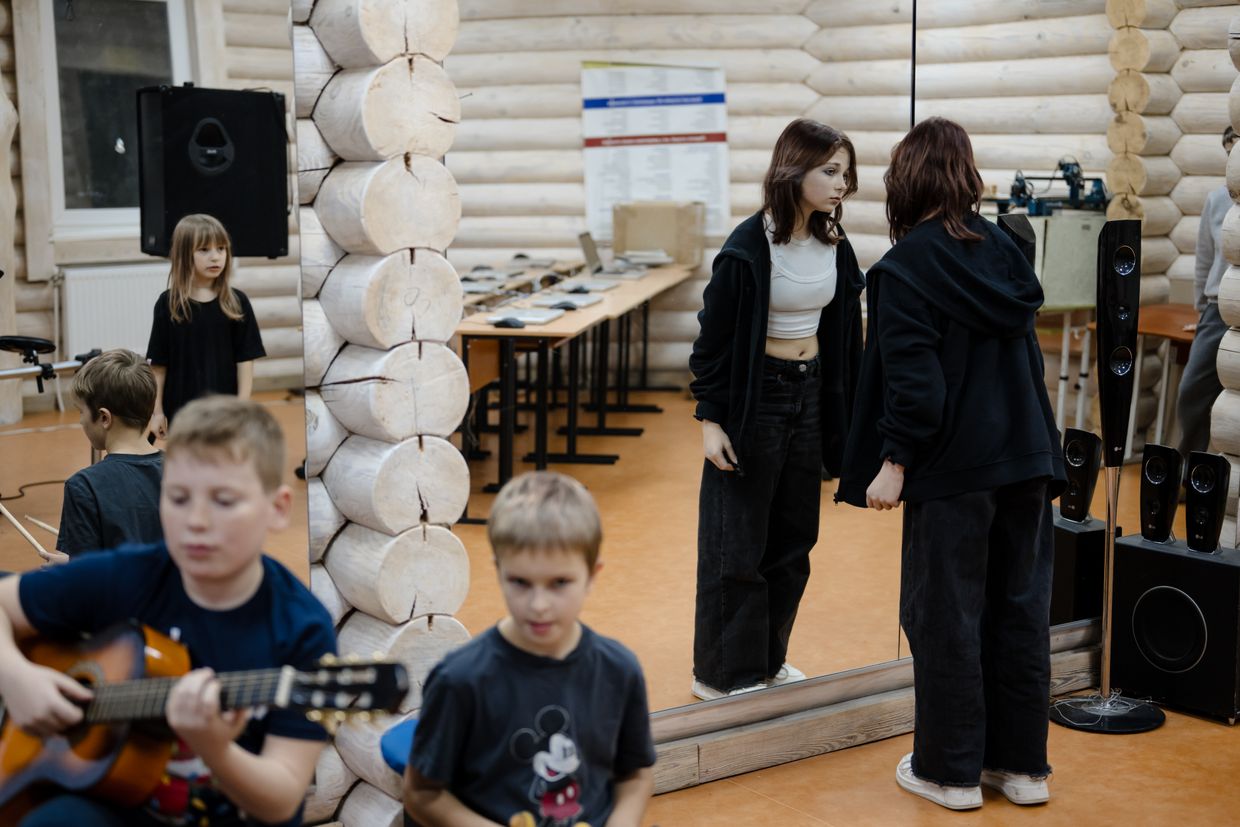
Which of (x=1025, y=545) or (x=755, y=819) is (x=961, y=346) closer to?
(x=1025, y=545)

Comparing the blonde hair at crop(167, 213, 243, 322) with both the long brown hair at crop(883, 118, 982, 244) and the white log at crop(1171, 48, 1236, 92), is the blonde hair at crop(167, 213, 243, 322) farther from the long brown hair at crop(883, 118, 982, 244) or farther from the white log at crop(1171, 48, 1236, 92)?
the white log at crop(1171, 48, 1236, 92)

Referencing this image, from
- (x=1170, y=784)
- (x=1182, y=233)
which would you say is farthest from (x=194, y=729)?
(x=1182, y=233)

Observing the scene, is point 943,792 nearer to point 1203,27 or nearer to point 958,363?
point 958,363

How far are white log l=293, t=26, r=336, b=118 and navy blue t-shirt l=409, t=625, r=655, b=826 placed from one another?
168cm

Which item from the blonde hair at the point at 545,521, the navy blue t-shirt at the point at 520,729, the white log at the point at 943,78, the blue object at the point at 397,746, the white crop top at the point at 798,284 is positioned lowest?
the blue object at the point at 397,746

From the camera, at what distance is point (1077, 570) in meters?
4.94

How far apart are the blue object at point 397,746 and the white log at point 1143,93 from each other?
469cm

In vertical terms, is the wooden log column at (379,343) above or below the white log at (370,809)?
above

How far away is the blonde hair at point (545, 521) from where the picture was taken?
2.13 m

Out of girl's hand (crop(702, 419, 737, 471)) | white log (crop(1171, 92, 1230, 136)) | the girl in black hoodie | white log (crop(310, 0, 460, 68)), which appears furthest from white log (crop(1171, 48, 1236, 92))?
white log (crop(310, 0, 460, 68))

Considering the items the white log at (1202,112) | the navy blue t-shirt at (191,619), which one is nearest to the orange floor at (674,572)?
Answer: the navy blue t-shirt at (191,619)

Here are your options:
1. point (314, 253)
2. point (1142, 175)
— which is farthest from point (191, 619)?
point (1142, 175)

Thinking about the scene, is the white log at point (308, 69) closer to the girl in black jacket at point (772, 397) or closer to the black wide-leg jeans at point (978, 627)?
the girl in black jacket at point (772, 397)

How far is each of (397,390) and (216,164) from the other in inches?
27.4
